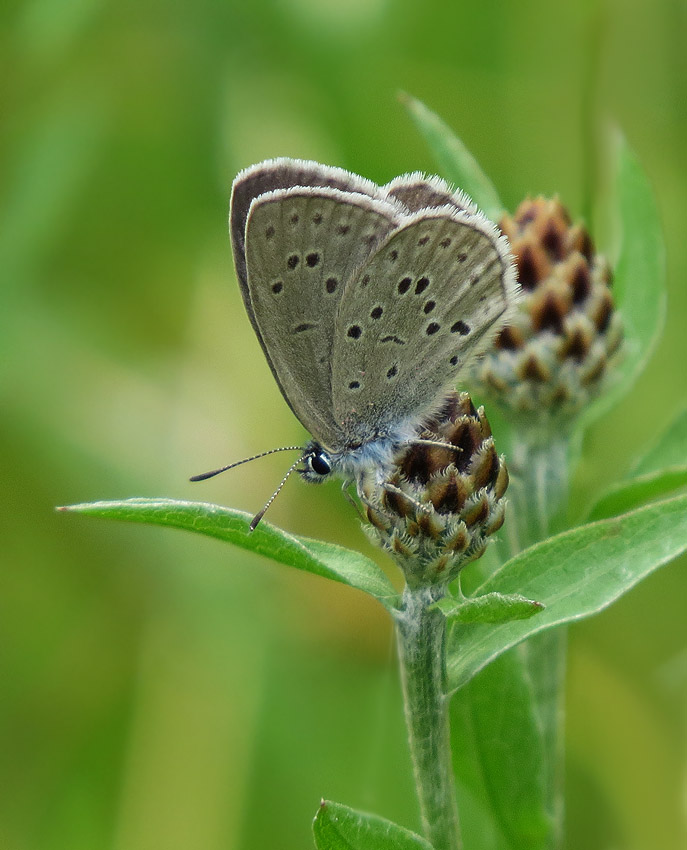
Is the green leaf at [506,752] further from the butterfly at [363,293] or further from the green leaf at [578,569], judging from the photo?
the butterfly at [363,293]

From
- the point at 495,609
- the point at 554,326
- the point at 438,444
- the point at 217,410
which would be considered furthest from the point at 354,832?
the point at 217,410

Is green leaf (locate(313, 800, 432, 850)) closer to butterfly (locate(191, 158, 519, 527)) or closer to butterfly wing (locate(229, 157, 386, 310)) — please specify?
butterfly (locate(191, 158, 519, 527))

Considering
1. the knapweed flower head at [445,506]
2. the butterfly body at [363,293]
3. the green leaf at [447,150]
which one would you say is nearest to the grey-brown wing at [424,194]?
the butterfly body at [363,293]

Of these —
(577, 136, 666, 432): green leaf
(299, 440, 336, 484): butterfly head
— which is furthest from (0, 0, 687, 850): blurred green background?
(299, 440, 336, 484): butterfly head

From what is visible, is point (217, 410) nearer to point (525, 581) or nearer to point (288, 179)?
point (288, 179)

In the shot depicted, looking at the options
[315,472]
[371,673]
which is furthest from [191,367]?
[315,472]
